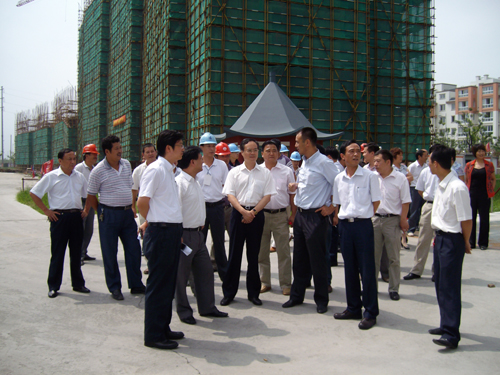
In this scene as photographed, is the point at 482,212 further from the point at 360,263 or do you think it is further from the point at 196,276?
the point at 196,276

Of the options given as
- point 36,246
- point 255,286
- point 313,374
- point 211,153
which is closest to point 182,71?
point 36,246

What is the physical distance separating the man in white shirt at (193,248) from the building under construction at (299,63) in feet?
55.4

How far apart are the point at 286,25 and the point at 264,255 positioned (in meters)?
19.1

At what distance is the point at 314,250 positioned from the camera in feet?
16.3

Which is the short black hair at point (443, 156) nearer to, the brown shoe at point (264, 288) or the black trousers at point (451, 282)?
the black trousers at point (451, 282)

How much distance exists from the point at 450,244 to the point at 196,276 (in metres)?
2.59

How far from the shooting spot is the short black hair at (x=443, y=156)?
13.2 feet

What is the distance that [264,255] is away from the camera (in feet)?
18.9

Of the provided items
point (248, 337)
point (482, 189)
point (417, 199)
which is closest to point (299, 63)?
point (417, 199)

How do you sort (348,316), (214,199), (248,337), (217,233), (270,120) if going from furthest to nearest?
(270,120), (214,199), (217,233), (348,316), (248,337)

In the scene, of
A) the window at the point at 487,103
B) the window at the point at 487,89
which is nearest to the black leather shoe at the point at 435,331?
the window at the point at 487,103

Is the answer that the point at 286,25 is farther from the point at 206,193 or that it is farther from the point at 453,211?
the point at 453,211

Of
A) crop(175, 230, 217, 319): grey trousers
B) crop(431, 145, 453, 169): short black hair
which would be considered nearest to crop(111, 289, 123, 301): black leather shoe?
crop(175, 230, 217, 319): grey trousers

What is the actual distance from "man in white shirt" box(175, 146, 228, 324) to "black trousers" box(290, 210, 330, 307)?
3.33 ft
